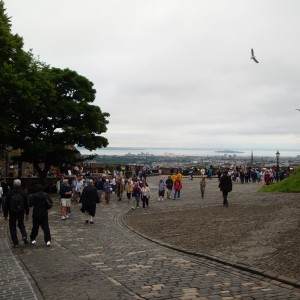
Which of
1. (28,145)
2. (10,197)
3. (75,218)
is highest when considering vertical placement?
(28,145)

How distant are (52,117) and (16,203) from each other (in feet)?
69.4

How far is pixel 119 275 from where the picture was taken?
827 cm

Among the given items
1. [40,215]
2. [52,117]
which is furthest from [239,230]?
[52,117]

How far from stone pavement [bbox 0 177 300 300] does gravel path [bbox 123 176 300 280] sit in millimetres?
690

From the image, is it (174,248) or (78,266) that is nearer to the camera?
(78,266)

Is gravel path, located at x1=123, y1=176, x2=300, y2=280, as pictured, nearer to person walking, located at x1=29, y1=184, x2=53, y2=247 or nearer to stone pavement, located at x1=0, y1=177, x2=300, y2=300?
stone pavement, located at x1=0, y1=177, x2=300, y2=300

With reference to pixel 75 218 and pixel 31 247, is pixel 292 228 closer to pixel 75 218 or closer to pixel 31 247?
pixel 31 247

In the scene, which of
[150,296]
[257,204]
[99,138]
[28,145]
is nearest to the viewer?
[150,296]

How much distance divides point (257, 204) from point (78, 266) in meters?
12.9

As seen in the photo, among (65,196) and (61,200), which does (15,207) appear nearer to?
(65,196)

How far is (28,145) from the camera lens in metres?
30.6

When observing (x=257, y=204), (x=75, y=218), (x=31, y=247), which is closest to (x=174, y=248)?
(x=31, y=247)

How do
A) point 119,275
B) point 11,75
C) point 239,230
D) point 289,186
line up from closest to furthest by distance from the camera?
point 119,275 < point 239,230 < point 11,75 < point 289,186

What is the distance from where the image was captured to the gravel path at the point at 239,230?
934 cm
